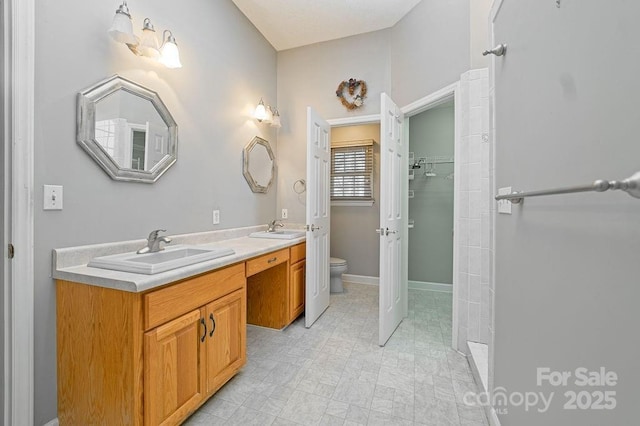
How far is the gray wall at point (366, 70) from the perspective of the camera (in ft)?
7.53

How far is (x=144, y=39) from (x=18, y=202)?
1109 mm

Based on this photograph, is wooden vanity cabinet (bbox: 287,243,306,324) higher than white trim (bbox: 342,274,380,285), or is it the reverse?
wooden vanity cabinet (bbox: 287,243,306,324)

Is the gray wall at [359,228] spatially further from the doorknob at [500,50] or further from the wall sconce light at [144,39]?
the doorknob at [500,50]

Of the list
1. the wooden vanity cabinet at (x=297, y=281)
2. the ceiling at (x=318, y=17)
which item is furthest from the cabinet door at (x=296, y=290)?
the ceiling at (x=318, y=17)

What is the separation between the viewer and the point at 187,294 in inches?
54.0

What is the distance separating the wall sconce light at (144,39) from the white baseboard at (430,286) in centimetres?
364

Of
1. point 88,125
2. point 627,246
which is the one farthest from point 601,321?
point 88,125

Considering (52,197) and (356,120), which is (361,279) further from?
(52,197)

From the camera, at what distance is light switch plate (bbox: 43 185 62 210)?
1281mm

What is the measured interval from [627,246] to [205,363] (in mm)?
1739

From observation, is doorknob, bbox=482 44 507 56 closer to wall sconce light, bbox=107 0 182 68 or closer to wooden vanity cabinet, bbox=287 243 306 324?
wall sconce light, bbox=107 0 182 68

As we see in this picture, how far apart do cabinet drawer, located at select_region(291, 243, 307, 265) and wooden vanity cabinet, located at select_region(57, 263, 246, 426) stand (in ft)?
3.63

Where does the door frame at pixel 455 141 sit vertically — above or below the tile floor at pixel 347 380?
above

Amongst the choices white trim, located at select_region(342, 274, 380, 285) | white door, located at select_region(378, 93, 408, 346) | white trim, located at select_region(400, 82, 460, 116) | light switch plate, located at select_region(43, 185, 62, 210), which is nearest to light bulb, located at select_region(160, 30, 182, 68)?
light switch plate, located at select_region(43, 185, 62, 210)
